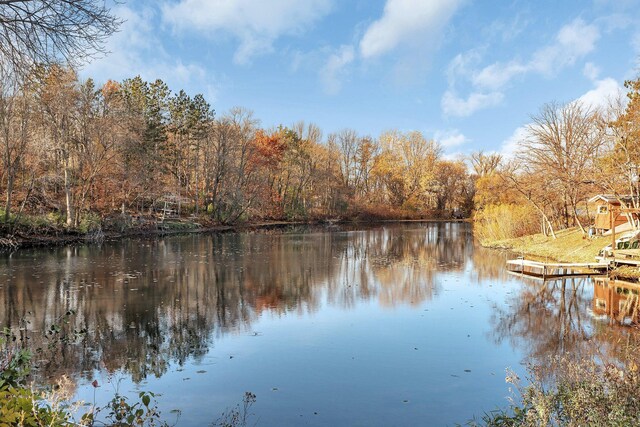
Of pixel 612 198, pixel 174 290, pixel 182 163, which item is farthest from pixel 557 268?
pixel 182 163

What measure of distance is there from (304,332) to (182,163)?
140 feet

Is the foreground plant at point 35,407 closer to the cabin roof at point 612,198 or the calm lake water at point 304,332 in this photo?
the calm lake water at point 304,332

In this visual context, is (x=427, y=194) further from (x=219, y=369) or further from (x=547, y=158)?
(x=219, y=369)

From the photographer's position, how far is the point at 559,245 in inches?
1048

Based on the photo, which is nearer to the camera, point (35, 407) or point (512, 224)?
point (35, 407)

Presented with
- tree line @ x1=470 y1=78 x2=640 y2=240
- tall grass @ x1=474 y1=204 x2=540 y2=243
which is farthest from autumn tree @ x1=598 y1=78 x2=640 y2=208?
tall grass @ x1=474 y1=204 x2=540 y2=243

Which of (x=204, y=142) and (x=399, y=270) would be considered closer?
(x=399, y=270)

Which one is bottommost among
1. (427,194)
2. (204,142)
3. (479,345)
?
(479,345)

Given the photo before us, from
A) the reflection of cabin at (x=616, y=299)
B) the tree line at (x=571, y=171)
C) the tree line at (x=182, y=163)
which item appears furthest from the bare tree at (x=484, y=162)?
the reflection of cabin at (x=616, y=299)

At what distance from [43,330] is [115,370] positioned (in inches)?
128

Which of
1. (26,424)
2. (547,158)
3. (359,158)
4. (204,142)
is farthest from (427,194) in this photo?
(26,424)

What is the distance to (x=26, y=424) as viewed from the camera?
3551mm

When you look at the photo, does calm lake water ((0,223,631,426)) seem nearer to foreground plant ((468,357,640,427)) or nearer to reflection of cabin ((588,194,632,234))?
foreground plant ((468,357,640,427))

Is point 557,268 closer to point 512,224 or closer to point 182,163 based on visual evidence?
point 512,224
